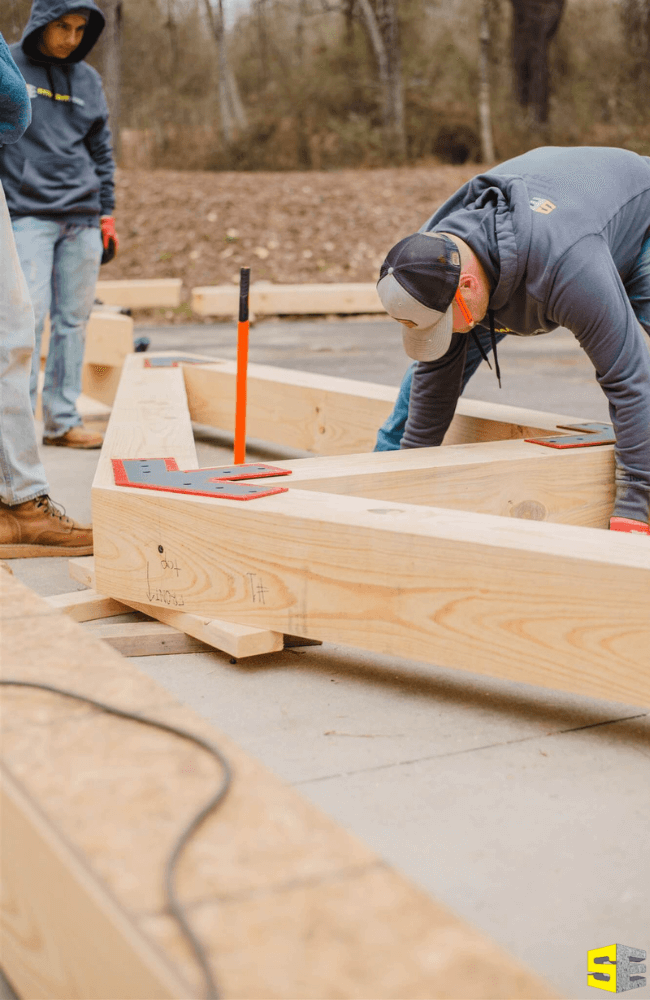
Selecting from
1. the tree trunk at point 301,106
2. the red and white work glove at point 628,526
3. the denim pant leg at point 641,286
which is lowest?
the red and white work glove at point 628,526

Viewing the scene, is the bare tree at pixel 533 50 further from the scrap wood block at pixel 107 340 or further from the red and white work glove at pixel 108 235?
the red and white work glove at pixel 108 235

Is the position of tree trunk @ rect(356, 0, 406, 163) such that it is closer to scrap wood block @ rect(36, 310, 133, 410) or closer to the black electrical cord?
scrap wood block @ rect(36, 310, 133, 410)

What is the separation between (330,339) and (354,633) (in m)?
7.03

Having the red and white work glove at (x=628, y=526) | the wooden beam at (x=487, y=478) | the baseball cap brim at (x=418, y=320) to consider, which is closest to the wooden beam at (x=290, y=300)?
the wooden beam at (x=487, y=478)

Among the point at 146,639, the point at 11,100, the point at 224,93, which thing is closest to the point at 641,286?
the point at 146,639

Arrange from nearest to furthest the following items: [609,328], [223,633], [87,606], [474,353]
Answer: [223,633], [87,606], [609,328], [474,353]

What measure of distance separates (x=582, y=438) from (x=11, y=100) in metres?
2.01

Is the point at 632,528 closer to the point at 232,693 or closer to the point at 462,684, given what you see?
the point at 462,684

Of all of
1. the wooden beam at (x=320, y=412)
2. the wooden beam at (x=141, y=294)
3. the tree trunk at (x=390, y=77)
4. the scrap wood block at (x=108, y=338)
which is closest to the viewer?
the wooden beam at (x=320, y=412)

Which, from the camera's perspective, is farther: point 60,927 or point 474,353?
point 474,353

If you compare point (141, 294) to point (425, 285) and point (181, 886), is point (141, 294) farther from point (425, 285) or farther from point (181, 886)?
point (181, 886)

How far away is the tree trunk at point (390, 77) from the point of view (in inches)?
697

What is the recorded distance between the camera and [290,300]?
9594mm

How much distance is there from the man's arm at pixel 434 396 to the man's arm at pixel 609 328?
39cm
